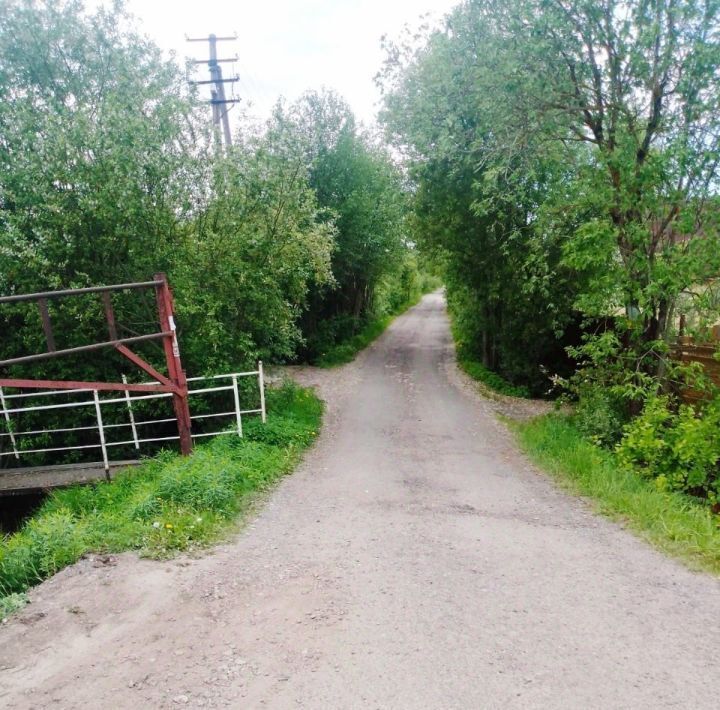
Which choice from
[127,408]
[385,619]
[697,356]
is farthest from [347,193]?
[385,619]

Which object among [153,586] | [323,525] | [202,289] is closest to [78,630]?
[153,586]

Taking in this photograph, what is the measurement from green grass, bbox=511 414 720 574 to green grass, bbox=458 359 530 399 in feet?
16.9

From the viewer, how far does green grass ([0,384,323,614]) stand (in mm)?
5375

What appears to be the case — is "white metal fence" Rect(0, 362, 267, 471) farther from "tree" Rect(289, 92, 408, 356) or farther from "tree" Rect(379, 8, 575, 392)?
"tree" Rect(289, 92, 408, 356)

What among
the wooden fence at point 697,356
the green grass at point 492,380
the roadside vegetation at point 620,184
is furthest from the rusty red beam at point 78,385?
the green grass at point 492,380

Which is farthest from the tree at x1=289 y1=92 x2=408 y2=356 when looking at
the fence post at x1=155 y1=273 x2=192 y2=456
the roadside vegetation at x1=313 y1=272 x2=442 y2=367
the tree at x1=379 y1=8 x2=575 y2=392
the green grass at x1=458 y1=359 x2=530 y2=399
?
the fence post at x1=155 y1=273 x2=192 y2=456

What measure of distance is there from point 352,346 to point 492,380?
6.65 meters

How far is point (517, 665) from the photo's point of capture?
362 centimetres

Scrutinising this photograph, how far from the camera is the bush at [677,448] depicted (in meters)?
7.53

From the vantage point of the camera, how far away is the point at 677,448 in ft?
25.0

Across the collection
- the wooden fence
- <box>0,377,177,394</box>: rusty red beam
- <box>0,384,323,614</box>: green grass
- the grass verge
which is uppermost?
<box>0,377,177,394</box>: rusty red beam

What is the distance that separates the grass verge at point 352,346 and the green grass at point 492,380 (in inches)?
169

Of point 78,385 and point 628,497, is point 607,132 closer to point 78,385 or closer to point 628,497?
point 628,497

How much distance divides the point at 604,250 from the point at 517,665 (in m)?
6.75
